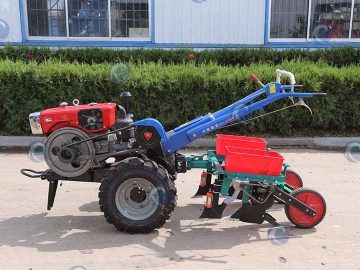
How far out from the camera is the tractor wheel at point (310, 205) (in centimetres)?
457

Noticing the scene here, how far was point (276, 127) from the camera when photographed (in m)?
8.45

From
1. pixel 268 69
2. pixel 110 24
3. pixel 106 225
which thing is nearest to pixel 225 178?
pixel 106 225

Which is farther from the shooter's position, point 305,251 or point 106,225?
point 106,225

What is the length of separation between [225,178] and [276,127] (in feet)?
14.1

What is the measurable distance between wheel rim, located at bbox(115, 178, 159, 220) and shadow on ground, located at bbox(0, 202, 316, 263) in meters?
0.22

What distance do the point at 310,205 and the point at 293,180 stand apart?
635 millimetres

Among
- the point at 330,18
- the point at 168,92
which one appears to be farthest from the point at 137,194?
the point at 330,18

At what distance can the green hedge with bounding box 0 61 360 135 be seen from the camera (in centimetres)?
809

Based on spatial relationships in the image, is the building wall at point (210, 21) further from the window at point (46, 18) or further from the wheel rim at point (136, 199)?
the wheel rim at point (136, 199)

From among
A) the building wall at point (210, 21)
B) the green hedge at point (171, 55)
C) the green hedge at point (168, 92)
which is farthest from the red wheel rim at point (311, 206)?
the building wall at point (210, 21)

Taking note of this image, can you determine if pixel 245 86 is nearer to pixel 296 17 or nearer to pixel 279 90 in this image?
pixel 279 90

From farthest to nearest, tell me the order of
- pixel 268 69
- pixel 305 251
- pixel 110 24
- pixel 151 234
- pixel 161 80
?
pixel 110 24
pixel 268 69
pixel 161 80
pixel 151 234
pixel 305 251

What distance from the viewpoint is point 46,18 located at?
12.6m

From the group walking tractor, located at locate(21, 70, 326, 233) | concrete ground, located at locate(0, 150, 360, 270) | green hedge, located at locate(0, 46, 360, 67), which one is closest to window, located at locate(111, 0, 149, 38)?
green hedge, located at locate(0, 46, 360, 67)
